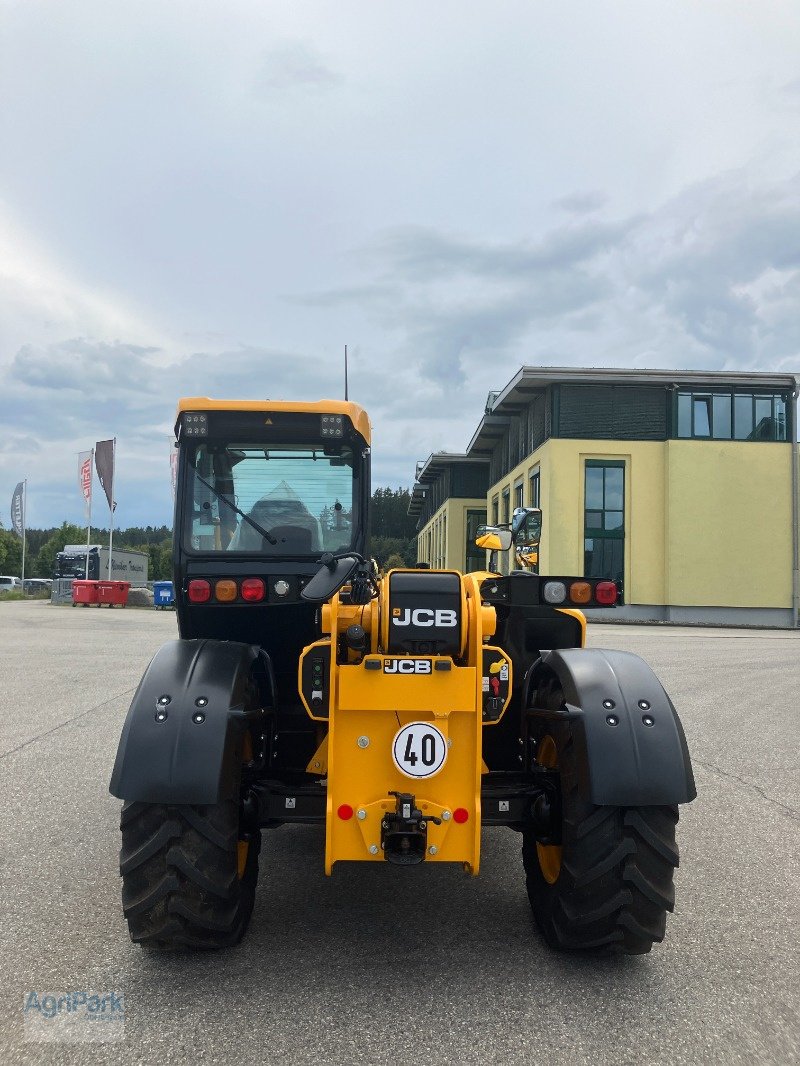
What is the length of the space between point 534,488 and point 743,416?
9.62 meters

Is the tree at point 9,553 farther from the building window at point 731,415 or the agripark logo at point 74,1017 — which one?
the agripark logo at point 74,1017

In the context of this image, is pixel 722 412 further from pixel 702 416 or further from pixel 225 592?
pixel 225 592

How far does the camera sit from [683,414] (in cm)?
4134

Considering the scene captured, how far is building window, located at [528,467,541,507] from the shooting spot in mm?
43253

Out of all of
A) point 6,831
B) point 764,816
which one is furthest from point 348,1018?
point 764,816

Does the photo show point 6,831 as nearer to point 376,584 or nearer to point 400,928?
point 400,928

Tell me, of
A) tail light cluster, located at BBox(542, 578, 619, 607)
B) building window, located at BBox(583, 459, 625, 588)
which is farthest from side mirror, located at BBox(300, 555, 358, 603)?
building window, located at BBox(583, 459, 625, 588)

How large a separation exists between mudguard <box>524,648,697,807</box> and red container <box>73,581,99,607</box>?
124 feet

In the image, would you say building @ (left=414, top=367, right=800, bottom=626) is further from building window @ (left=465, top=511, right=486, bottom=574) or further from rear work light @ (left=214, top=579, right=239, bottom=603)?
rear work light @ (left=214, top=579, right=239, bottom=603)

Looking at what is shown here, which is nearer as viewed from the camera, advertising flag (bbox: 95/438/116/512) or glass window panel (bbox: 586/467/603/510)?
advertising flag (bbox: 95/438/116/512)

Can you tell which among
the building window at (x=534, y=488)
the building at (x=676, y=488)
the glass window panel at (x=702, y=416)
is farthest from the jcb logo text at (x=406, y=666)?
the glass window panel at (x=702, y=416)

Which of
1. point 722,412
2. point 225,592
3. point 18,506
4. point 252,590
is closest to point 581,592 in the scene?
point 252,590

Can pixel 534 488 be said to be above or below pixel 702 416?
below

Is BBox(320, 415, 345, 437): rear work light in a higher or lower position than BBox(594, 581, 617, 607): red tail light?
higher
